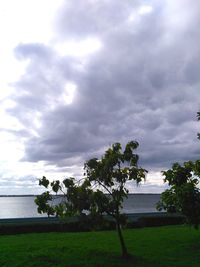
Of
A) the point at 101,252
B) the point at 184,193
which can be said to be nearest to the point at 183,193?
the point at 184,193

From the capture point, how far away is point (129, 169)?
2164 centimetres

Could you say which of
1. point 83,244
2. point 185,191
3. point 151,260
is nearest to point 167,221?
point 83,244

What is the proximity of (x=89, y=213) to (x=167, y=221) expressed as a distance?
81.5 ft

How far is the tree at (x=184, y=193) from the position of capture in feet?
63.3

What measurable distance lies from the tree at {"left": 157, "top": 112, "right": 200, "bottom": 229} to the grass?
2.66m

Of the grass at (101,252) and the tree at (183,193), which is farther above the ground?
the tree at (183,193)

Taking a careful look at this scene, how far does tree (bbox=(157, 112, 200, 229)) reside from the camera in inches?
759

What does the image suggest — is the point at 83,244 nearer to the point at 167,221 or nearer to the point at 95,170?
the point at 95,170

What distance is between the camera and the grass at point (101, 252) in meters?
20.9

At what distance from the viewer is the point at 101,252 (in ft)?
77.2

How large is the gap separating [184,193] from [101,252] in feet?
22.5

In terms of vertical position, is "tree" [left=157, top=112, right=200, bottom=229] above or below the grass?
above

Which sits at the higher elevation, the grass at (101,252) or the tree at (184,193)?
the tree at (184,193)

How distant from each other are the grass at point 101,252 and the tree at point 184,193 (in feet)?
8.71
